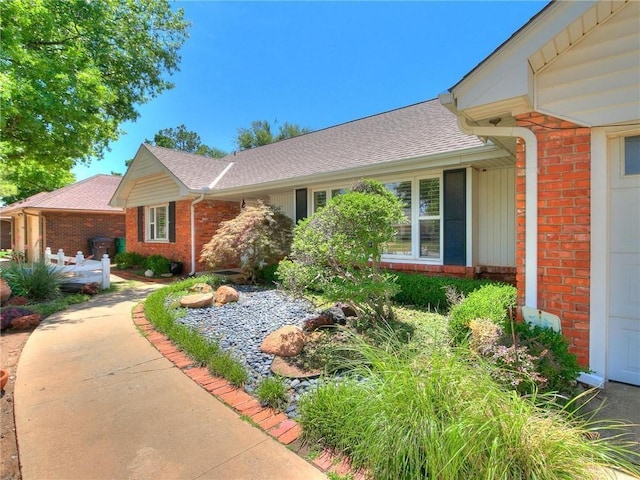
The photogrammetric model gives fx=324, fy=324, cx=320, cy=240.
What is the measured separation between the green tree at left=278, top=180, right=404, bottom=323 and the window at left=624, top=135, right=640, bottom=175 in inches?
97.8

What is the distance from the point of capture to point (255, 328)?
5109 mm

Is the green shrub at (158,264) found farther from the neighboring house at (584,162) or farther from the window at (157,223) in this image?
the neighboring house at (584,162)

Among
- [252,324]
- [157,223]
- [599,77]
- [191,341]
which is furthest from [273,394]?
[157,223]

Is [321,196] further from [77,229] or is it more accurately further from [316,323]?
[77,229]

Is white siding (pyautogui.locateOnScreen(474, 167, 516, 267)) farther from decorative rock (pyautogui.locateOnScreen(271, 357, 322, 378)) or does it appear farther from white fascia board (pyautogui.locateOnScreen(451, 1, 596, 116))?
decorative rock (pyautogui.locateOnScreen(271, 357, 322, 378))

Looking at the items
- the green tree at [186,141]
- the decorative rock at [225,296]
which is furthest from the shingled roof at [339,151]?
the green tree at [186,141]

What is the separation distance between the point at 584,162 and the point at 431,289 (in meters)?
3.33

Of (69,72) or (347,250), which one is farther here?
(69,72)

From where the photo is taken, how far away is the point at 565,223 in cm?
358

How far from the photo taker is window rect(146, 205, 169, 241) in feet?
43.8

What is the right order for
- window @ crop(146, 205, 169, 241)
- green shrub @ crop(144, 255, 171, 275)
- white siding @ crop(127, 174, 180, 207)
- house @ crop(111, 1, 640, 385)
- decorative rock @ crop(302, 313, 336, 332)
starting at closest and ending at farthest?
house @ crop(111, 1, 640, 385) < decorative rock @ crop(302, 313, 336, 332) < green shrub @ crop(144, 255, 171, 275) < white siding @ crop(127, 174, 180, 207) < window @ crop(146, 205, 169, 241)

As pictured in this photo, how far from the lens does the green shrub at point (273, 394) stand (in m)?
3.11

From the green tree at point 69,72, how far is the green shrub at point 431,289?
8.67 metres

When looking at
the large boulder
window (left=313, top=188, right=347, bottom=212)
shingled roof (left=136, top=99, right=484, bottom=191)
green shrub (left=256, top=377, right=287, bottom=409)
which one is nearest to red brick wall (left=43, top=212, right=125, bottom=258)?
shingled roof (left=136, top=99, right=484, bottom=191)
